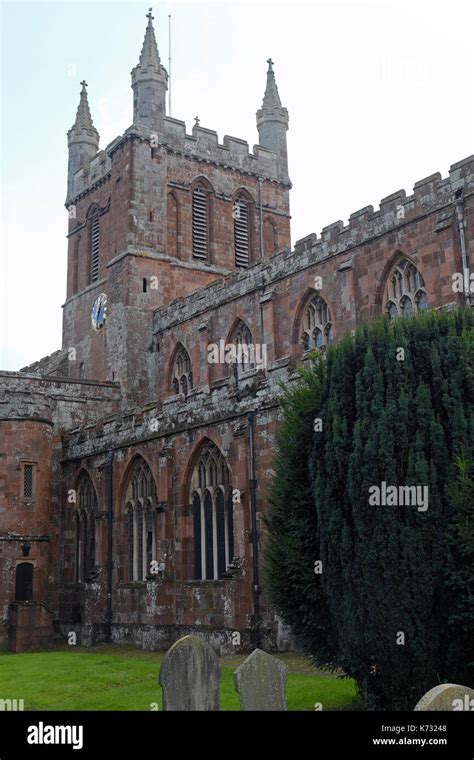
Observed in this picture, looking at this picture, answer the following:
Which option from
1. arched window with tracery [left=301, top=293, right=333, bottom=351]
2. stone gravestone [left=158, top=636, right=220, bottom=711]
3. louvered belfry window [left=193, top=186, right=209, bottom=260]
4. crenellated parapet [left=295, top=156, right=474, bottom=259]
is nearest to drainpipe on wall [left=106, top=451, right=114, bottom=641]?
arched window with tracery [left=301, top=293, right=333, bottom=351]

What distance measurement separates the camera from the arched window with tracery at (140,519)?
83.8ft

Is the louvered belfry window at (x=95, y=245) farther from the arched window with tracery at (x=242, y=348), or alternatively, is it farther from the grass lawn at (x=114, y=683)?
the grass lawn at (x=114, y=683)

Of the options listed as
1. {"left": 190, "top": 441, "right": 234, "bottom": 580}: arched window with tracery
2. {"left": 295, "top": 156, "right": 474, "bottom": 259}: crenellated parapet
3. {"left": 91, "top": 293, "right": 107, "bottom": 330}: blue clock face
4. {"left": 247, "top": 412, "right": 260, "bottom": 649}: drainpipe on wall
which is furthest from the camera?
{"left": 91, "top": 293, "right": 107, "bottom": 330}: blue clock face

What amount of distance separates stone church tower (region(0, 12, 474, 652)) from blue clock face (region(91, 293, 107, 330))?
14 centimetres

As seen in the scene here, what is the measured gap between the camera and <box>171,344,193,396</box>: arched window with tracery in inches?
1355

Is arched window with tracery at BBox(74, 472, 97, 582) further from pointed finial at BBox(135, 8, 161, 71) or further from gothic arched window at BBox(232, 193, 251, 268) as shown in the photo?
pointed finial at BBox(135, 8, 161, 71)

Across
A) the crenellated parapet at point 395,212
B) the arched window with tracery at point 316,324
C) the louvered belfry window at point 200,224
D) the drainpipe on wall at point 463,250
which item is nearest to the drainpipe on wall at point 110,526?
the arched window with tracery at point 316,324

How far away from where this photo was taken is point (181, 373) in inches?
1373

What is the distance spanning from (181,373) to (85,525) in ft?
26.2

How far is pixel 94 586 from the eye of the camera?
26.9m

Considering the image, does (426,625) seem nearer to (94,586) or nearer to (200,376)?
(94,586)

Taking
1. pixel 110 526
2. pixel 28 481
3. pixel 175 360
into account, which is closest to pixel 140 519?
pixel 110 526

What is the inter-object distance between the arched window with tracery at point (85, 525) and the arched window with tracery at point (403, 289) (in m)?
11.4

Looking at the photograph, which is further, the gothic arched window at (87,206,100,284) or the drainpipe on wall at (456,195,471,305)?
the gothic arched window at (87,206,100,284)
